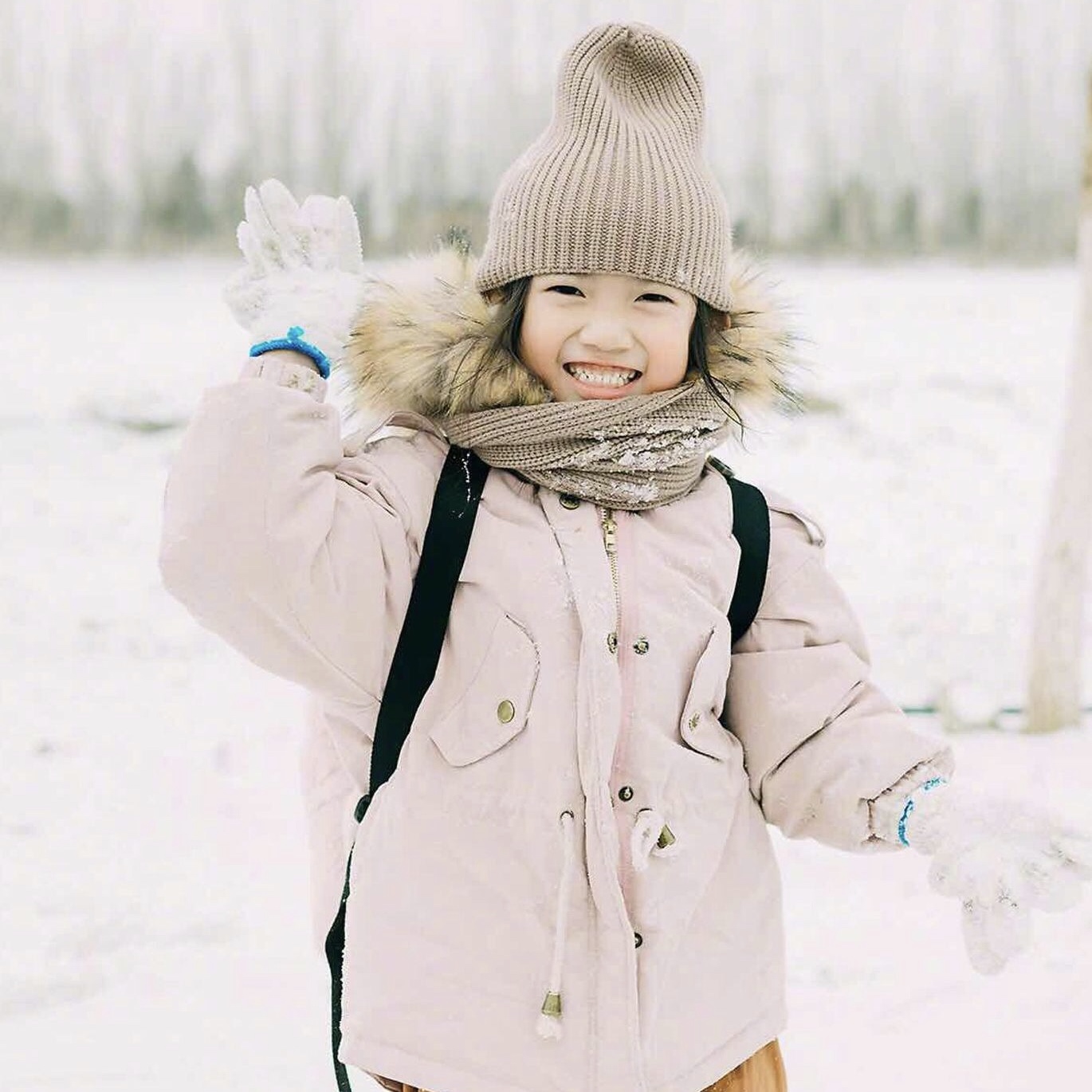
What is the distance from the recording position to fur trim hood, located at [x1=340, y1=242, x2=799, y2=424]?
1314mm

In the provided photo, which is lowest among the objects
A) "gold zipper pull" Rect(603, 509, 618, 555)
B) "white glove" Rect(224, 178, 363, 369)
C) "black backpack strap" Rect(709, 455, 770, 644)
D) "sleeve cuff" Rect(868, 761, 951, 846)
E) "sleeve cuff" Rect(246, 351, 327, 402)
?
"sleeve cuff" Rect(868, 761, 951, 846)

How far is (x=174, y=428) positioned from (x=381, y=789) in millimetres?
5450

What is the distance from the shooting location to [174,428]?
20.8 ft

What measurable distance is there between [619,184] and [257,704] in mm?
3084

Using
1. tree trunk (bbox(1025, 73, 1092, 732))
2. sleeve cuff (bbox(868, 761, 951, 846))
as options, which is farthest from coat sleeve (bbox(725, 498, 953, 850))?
tree trunk (bbox(1025, 73, 1092, 732))

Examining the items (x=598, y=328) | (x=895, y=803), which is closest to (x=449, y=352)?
(x=598, y=328)

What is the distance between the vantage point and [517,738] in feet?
3.94

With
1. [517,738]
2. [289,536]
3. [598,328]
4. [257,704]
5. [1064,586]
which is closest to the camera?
[289,536]

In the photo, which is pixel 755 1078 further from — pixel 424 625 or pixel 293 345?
pixel 293 345

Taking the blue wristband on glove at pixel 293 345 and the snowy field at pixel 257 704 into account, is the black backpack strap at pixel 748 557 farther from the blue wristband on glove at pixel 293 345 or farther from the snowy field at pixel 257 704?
the blue wristband on glove at pixel 293 345

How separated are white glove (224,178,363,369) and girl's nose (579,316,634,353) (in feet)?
0.80

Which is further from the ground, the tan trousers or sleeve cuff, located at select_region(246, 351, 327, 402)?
sleeve cuff, located at select_region(246, 351, 327, 402)

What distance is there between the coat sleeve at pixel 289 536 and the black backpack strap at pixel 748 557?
36 cm

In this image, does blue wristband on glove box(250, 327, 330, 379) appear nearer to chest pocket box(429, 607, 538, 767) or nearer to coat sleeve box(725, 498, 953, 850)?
chest pocket box(429, 607, 538, 767)
